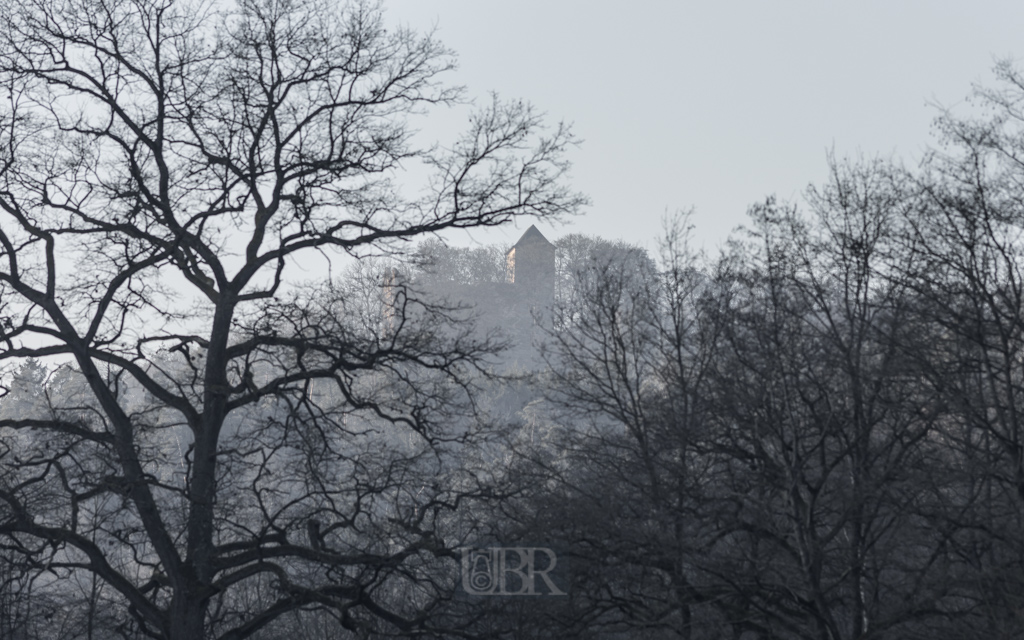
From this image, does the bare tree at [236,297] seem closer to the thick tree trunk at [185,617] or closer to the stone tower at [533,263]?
the thick tree trunk at [185,617]

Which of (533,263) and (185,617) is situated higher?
(533,263)

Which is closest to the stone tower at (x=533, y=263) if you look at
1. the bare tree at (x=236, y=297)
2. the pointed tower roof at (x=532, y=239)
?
the pointed tower roof at (x=532, y=239)

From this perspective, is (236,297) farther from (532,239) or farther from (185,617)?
(532,239)

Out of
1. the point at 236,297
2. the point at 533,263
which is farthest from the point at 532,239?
the point at 236,297

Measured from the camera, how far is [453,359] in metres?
12.9

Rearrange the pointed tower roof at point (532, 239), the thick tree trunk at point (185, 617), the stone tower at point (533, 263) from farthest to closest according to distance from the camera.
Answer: the pointed tower roof at point (532, 239) < the stone tower at point (533, 263) < the thick tree trunk at point (185, 617)

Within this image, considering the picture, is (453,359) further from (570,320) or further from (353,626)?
(570,320)

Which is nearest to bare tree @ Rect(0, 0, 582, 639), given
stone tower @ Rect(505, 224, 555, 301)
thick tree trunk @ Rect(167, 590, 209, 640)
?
thick tree trunk @ Rect(167, 590, 209, 640)

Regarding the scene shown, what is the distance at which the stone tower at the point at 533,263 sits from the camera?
78812 millimetres

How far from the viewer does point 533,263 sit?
83125mm

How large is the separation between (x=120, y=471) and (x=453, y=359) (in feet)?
13.9

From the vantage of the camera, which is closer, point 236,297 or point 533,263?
point 236,297

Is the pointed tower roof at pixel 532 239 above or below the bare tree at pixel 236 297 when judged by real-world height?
above

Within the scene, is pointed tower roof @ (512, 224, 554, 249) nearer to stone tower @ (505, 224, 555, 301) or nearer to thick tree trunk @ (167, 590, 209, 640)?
stone tower @ (505, 224, 555, 301)
